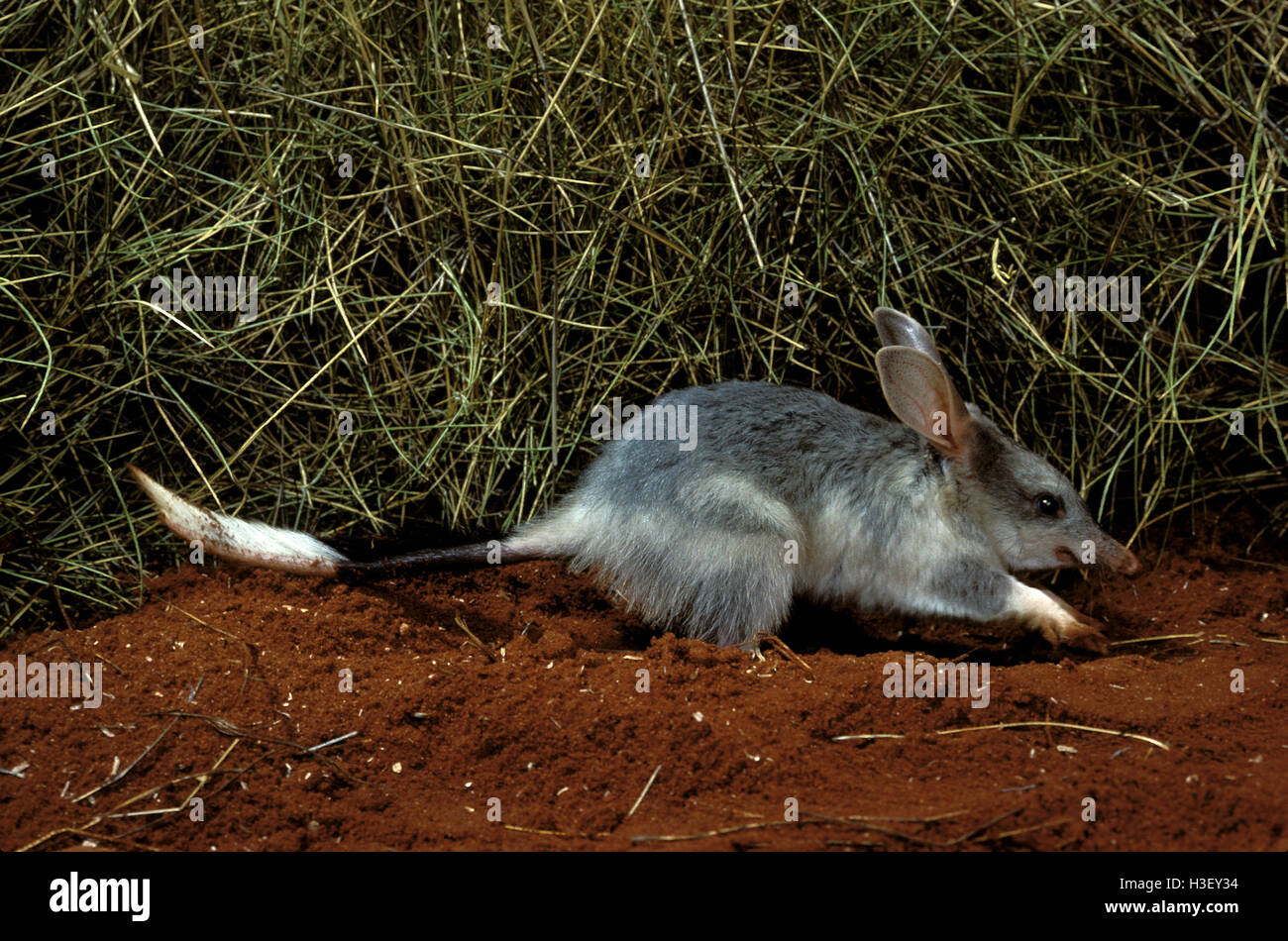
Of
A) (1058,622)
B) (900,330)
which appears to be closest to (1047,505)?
(1058,622)

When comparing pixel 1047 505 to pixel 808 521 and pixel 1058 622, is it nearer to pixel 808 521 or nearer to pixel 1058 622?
pixel 1058 622

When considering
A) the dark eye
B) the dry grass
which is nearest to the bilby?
the dark eye

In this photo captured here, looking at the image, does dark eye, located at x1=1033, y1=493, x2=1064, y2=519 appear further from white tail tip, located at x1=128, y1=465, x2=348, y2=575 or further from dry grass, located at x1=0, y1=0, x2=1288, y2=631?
white tail tip, located at x1=128, y1=465, x2=348, y2=575

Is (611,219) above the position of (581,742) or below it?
above

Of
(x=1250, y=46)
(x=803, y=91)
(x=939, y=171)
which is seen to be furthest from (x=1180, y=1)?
(x=803, y=91)

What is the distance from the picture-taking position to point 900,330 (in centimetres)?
412

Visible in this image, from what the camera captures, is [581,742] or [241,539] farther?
[241,539]

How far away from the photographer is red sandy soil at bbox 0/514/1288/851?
254cm

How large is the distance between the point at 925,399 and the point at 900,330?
28 cm

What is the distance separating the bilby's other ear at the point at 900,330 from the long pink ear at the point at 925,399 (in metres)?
0.14

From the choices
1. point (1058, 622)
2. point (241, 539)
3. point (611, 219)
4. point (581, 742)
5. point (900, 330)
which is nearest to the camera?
point (581, 742)

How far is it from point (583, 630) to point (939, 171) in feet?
7.76

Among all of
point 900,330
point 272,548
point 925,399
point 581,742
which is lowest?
point 581,742

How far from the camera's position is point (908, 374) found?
4000mm
